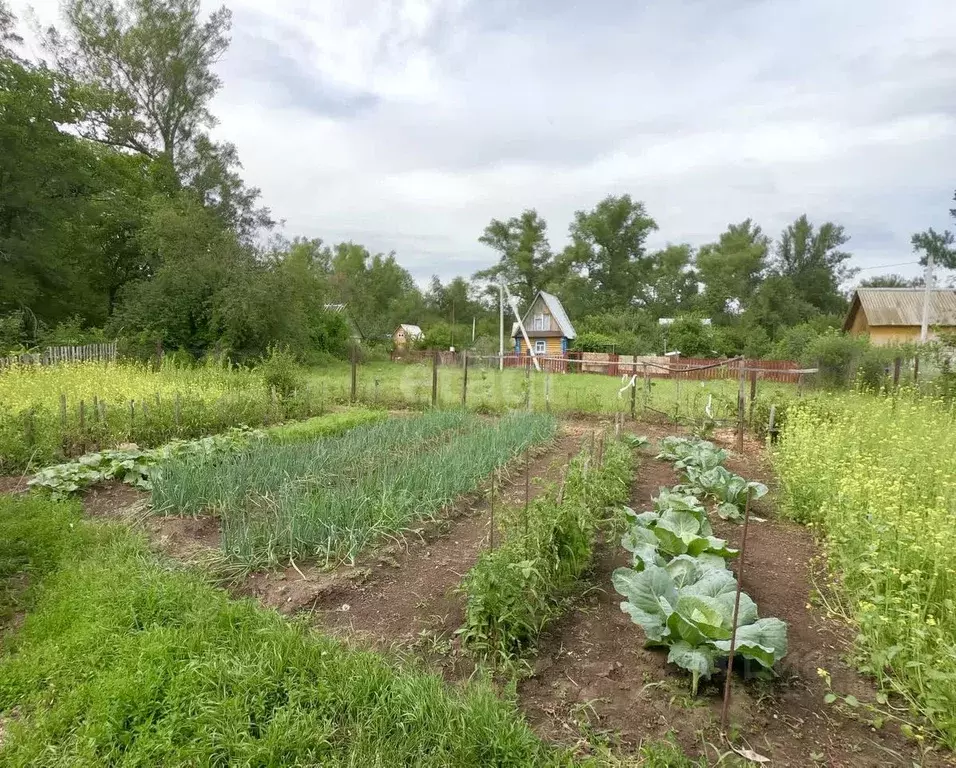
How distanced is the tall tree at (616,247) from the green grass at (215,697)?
4357 cm

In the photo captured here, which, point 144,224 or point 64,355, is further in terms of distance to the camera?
point 144,224

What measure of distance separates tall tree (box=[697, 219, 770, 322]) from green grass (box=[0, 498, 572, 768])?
41.1 meters

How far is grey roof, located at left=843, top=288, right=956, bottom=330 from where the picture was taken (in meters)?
24.1

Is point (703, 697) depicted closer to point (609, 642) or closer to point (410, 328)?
point (609, 642)

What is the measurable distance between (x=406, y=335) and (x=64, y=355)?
30953 millimetres

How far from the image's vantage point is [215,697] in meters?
2.24

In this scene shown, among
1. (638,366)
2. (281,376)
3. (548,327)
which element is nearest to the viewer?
(281,376)

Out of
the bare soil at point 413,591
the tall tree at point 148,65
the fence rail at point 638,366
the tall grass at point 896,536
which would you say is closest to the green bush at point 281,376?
the fence rail at point 638,366

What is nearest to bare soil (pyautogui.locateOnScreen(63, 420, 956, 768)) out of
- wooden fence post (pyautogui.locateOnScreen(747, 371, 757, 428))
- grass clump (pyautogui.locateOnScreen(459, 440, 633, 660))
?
grass clump (pyautogui.locateOnScreen(459, 440, 633, 660))

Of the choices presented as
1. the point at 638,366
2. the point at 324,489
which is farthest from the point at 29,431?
the point at 638,366

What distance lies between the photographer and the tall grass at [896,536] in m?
2.27

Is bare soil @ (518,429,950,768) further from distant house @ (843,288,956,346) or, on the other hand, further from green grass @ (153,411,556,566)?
distant house @ (843,288,956,346)

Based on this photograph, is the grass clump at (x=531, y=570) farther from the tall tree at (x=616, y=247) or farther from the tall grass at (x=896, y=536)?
the tall tree at (x=616, y=247)

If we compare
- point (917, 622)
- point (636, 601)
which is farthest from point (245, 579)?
point (917, 622)
